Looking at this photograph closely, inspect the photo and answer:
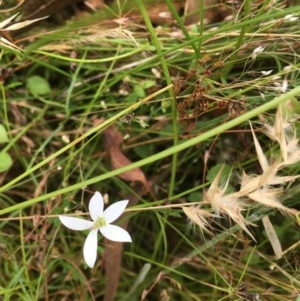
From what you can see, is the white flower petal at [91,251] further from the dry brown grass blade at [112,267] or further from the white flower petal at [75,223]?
the dry brown grass blade at [112,267]

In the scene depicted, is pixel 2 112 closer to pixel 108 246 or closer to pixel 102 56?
pixel 102 56

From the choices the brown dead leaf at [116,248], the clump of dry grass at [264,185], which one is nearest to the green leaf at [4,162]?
the brown dead leaf at [116,248]

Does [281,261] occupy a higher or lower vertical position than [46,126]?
lower

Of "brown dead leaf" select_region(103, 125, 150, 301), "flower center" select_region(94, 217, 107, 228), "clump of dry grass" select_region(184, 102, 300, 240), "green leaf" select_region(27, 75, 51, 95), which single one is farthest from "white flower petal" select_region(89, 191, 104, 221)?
"green leaf" select_region(27, 75, 51, 95)

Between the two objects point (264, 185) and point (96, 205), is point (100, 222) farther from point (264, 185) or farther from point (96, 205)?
point (264, 185)

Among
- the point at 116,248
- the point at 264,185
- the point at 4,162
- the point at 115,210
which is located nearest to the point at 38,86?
the point at 4,162

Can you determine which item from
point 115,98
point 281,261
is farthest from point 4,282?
point 281,261

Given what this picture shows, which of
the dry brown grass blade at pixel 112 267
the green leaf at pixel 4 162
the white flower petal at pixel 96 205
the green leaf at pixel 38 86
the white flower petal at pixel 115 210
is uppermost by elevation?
the green leaf at pixel 38 86
